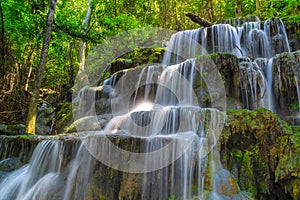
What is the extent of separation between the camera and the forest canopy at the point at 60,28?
770cm

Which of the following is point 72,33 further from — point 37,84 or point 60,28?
point 37,84

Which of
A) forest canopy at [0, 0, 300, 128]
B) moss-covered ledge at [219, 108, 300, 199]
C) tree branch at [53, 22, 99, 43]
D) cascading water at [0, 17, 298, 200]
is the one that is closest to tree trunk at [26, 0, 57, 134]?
forest canopy at [0, 0, 300, 128]

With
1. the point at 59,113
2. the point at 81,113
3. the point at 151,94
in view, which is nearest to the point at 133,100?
the point at 151,94

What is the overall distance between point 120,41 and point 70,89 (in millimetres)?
4130

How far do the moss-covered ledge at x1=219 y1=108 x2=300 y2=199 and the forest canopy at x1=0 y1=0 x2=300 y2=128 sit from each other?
5.41m

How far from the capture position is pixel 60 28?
304 inches

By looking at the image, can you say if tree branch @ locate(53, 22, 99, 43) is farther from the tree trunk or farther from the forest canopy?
the tree trunk

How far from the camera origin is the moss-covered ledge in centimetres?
414

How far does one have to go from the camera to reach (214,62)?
7.45 meters

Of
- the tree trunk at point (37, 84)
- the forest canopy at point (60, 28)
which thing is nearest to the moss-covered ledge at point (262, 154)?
the tree trunk at point (37, 84)

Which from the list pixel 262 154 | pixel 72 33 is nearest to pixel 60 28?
pixel 72 33

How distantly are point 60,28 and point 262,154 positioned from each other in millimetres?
6781

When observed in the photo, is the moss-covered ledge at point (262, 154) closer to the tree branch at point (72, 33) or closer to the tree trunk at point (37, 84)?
the tree trunk at point (37, 84)

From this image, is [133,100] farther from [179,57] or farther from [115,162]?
[115,162]
